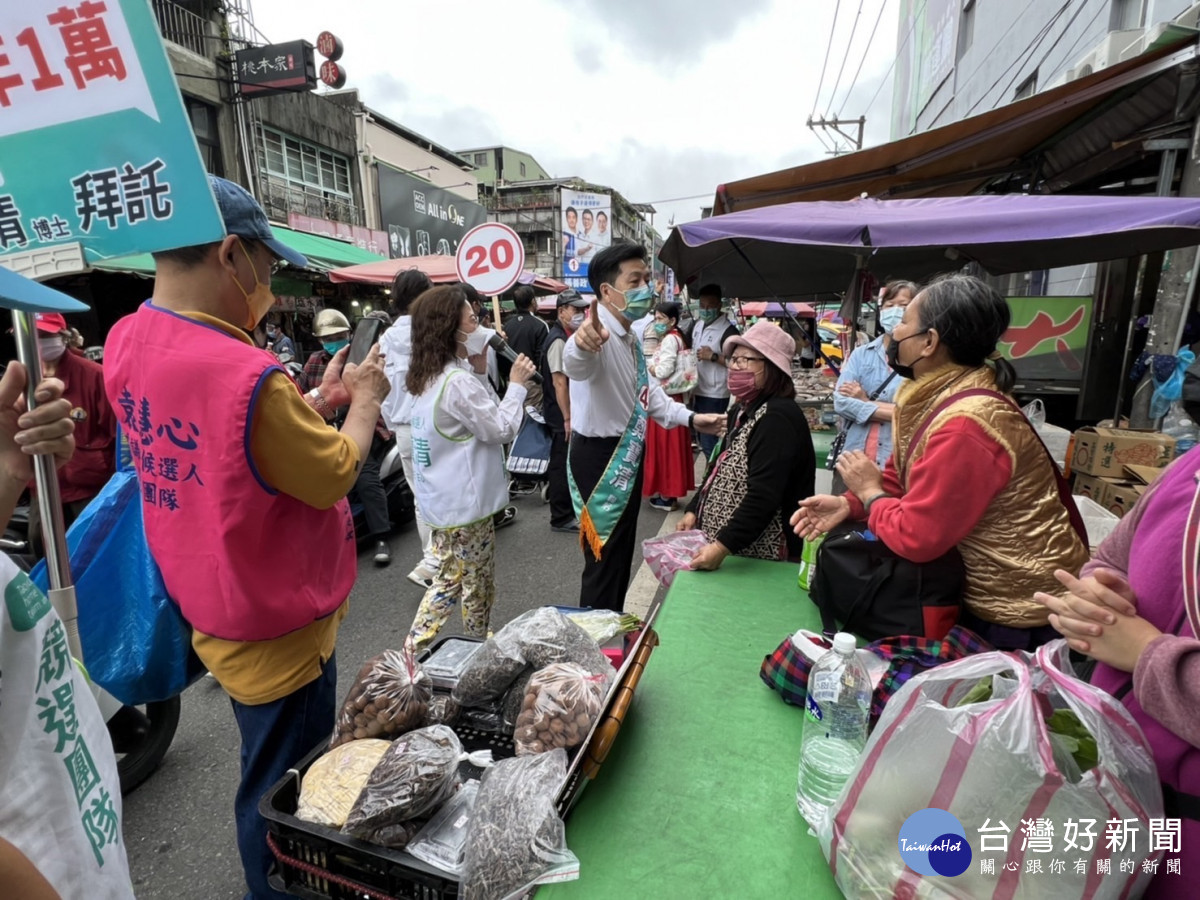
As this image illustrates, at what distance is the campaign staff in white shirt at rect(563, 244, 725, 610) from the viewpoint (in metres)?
2.98

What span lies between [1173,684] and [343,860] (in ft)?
5.08

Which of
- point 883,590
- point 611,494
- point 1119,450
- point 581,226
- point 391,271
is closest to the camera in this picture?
point 883,590

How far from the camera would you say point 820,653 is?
1.66m

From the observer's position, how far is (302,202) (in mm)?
15555

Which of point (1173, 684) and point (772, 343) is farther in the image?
point (772, 343)

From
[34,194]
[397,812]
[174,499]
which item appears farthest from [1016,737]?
[34,194]

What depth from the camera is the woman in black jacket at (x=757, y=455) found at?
7.70 ft

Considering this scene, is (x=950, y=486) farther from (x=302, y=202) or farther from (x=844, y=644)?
(x=302, y=202)

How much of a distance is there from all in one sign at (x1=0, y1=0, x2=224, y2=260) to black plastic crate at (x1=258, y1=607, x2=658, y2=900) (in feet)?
4.20

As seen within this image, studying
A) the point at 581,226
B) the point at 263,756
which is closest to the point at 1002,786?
the point at 263,756

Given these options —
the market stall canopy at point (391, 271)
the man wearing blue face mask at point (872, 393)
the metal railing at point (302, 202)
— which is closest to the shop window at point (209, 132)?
the metal railing at point (302, 202)

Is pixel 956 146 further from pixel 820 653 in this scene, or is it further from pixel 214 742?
pixel 214 742

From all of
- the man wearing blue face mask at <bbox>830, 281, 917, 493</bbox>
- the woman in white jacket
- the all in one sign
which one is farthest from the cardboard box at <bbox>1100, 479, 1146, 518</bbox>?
the all in one sign

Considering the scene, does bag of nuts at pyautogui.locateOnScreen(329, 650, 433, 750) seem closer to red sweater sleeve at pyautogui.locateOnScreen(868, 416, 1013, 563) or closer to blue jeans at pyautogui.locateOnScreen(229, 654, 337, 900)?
blue jeans at pyautogui.locateOnScreen(229, 654, 337, 900)
